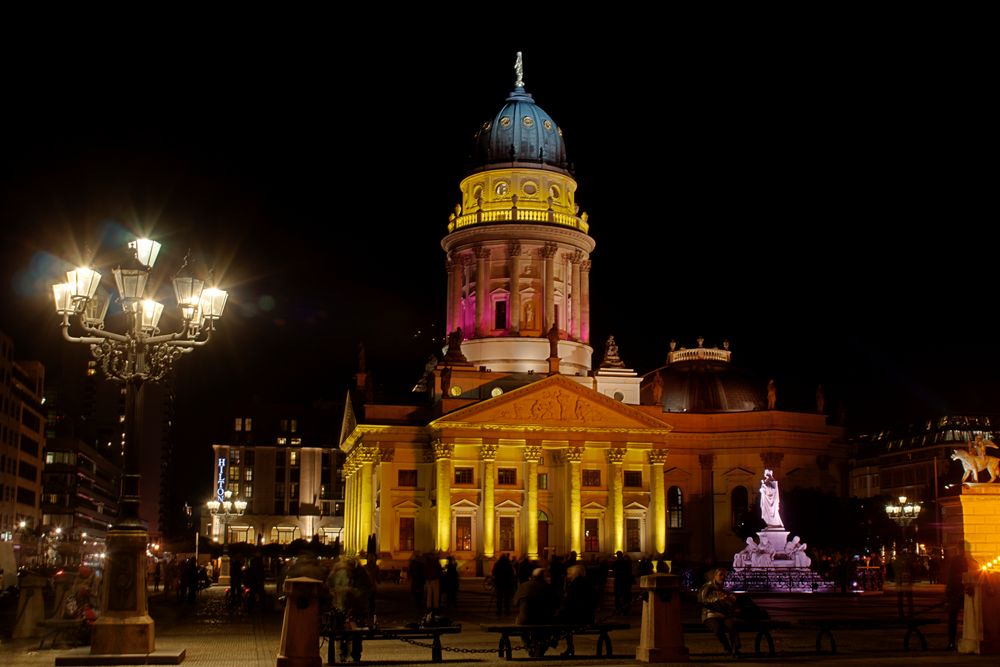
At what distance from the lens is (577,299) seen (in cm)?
8506

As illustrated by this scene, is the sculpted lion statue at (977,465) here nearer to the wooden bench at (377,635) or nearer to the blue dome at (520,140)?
the wooden bench at (377,635)

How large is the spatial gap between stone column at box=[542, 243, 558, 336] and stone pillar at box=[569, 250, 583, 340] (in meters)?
2.21

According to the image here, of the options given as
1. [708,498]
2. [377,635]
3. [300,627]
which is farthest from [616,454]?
[300,627]

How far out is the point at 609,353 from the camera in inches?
3339

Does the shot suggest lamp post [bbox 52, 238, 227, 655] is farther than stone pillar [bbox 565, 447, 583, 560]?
No

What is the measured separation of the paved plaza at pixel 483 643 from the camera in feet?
73.3

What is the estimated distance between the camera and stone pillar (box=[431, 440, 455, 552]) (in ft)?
233

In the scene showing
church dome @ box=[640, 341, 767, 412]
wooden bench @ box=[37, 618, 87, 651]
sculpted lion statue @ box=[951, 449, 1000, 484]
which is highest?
church dome @ box=[640, 341, 767, 412]

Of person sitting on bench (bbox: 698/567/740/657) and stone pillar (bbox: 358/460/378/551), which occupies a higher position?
stone pillar (bbox: 358/460/378/551)

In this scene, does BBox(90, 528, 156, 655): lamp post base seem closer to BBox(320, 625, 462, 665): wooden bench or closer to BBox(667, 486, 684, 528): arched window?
BBox(320, 625, 462, 665): wooden bench

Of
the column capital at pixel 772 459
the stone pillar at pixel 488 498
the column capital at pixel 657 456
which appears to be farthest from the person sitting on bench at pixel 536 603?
the column capital at pixel 772 459

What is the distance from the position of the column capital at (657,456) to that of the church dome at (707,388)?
10294 millimetres

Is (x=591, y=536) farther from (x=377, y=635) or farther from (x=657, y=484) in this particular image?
(x=377, y=635)

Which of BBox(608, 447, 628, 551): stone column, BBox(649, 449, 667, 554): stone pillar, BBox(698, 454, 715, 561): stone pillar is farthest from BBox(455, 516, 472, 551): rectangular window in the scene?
BBox(698, 454, 715, 561): stone pillar
